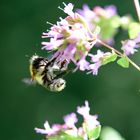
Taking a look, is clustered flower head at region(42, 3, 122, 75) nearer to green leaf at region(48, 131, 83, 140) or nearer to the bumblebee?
the bumblebee

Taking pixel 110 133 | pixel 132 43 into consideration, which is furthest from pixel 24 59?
pixel 132 43

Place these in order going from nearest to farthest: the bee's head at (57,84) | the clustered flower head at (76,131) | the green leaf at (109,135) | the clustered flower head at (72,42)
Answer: the clustered flower head at (72,42) → the clustered flower head at (76,131) → the bee's head at (57,84) → the green leaf at (109,135)

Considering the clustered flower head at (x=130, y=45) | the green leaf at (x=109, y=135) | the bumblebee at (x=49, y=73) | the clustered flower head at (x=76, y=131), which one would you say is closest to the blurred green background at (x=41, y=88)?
the green leaf at (x=109, y=135)

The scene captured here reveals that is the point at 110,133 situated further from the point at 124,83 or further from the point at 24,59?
the point at 24,59

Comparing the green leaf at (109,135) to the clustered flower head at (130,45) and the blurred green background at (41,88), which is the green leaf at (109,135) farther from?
the blurred green background at (41,88)

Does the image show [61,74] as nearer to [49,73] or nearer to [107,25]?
[49,73]

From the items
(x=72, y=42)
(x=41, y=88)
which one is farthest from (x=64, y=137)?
(x=41, y=88)
